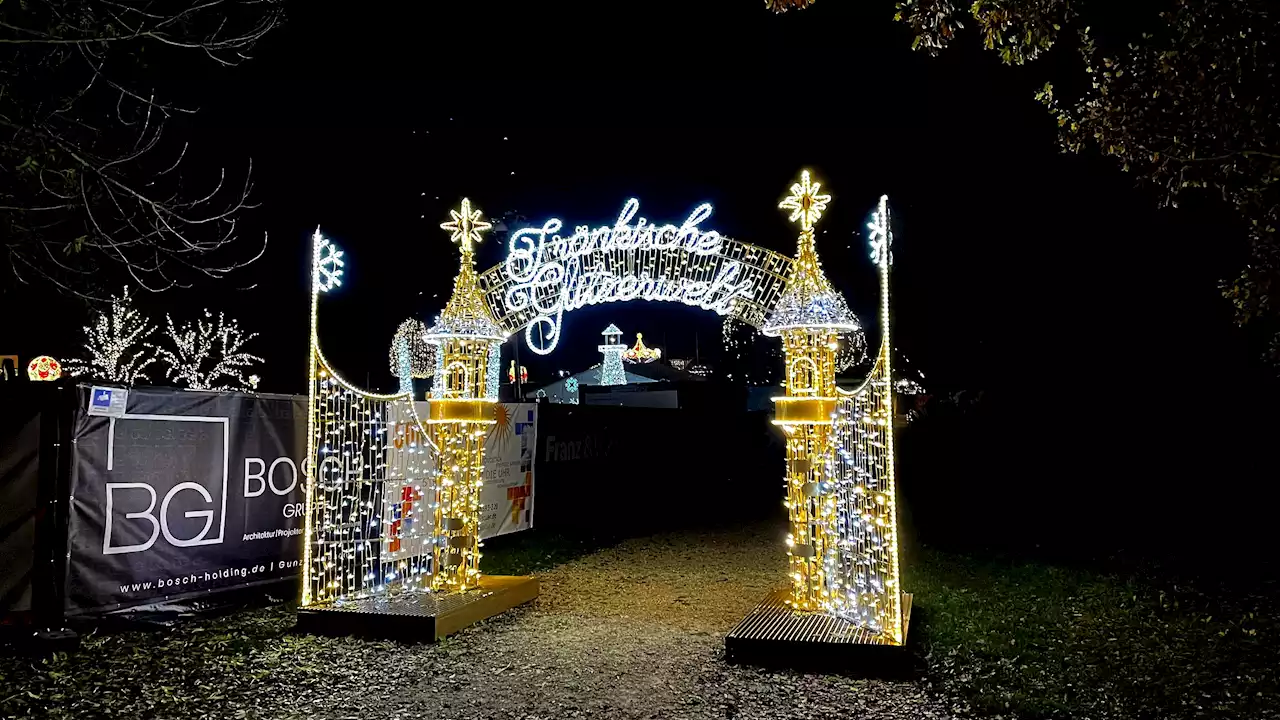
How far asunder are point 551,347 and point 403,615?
A: 106 inches

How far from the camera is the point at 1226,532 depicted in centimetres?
960

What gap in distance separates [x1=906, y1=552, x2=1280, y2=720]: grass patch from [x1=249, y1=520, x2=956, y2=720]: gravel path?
0.68m

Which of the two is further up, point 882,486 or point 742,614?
point 882,486

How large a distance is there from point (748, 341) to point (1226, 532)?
22326mm

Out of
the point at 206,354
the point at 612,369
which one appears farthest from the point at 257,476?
the point at 612,369

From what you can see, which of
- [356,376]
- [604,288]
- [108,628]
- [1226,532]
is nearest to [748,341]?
[356,376]

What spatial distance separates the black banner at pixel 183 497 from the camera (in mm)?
6051

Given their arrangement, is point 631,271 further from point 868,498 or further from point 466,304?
point 868,498

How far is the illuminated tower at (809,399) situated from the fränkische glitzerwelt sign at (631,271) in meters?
0.63

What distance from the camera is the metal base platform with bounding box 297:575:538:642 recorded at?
6.09 m

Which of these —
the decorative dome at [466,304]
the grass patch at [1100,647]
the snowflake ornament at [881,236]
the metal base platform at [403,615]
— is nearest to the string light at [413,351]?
the decorative dome at [466,304]

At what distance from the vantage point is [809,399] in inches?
242

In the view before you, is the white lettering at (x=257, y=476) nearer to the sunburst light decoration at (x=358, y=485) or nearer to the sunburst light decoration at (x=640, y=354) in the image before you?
the sunburst light decoration at (x=358, y=485)

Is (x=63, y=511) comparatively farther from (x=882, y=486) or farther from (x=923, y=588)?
(x=923, y=588)
